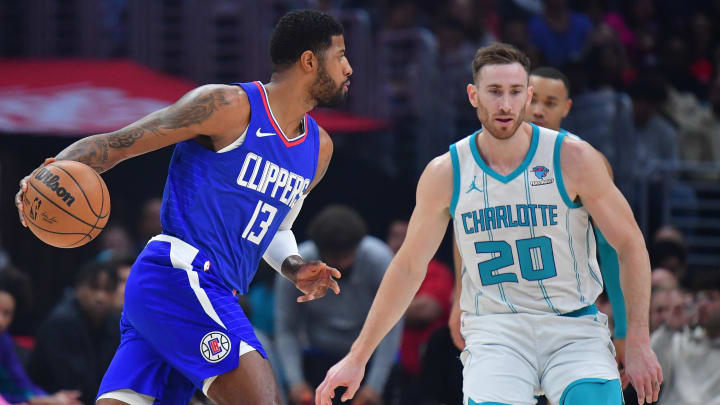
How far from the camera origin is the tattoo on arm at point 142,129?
159 inches

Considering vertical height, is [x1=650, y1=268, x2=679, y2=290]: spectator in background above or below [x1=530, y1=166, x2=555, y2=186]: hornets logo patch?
below

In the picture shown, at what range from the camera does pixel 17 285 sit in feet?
25.6

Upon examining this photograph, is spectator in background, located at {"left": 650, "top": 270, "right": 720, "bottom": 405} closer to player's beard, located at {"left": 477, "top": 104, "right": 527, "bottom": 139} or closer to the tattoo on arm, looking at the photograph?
player's beard, located at {"left": 477, "top": 104, "right": 527, "bottom": 139}

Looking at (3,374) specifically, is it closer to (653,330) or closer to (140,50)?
(653,330)

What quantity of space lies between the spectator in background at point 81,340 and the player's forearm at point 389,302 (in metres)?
3.51

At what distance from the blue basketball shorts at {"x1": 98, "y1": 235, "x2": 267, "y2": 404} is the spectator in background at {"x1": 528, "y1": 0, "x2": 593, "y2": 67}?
8.02 meters

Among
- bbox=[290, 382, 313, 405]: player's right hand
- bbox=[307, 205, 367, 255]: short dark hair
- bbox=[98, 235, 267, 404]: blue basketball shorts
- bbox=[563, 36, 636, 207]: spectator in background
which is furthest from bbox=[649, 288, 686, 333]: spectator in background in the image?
bbox=[98, 235, 267, 404]: blue basketball shorts

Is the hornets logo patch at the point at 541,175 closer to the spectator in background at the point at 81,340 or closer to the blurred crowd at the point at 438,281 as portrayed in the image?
the blurred crowd at the point at 438,281

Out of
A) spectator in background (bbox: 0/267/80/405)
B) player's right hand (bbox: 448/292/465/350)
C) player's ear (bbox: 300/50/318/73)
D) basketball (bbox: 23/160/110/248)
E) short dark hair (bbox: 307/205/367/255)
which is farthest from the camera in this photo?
short dark hair (bbox: 307/205/367/255)

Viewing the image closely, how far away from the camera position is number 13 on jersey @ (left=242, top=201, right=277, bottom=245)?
445cm

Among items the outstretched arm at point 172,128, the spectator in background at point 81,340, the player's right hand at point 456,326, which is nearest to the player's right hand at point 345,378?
the player's right hand at point 456,326

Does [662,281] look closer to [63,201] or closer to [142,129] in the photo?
[142,129]

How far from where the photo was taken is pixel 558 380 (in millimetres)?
4312

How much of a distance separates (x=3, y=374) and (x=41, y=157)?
11.1 feet
